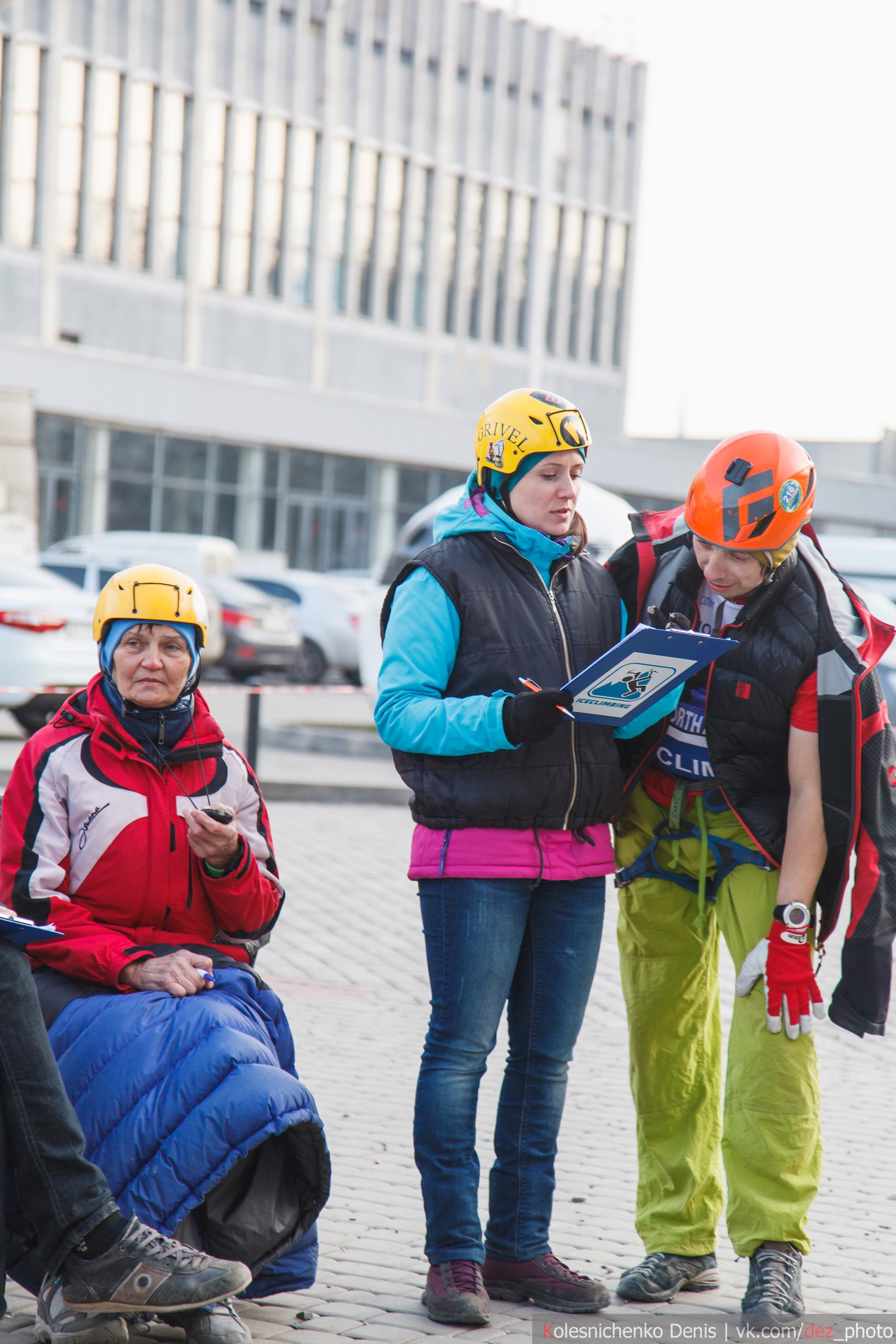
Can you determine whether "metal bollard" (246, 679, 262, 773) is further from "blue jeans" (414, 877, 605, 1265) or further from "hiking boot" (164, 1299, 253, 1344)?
"hiking boot" (164, 1299, 253, 1344)

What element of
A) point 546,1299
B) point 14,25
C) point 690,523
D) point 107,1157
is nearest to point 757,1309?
point 546,1299

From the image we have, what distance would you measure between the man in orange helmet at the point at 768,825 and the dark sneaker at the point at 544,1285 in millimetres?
144

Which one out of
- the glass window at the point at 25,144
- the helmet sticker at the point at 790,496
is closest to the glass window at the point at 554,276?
the glass window at the point at 25,144

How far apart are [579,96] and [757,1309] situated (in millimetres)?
50101

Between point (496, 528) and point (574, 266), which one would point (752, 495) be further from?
point (574, 266)

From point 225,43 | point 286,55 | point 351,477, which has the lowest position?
point 351,477

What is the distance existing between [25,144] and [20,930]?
3761 centimetres

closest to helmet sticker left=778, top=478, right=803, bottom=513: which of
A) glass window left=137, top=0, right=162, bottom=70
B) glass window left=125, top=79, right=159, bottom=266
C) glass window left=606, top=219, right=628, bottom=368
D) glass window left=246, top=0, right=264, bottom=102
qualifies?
glass window left=125, top=79, right=159, bottom=266

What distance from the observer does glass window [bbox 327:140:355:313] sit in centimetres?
4372

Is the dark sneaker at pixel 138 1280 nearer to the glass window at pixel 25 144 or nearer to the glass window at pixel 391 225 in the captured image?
the glass window at pixel 25 144

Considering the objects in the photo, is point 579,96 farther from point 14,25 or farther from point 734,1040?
point 734,1040

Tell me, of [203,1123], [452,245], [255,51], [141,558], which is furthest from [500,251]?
[203,1123]

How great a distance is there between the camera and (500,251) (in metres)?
48.4

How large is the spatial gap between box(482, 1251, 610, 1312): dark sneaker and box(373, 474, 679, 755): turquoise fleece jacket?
1220mm
